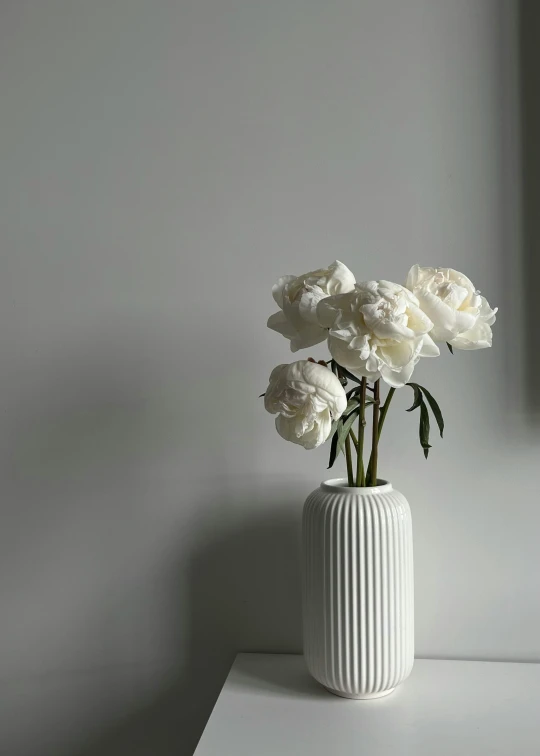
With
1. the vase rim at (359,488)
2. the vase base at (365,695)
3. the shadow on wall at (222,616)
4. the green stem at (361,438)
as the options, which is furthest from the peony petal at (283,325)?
the vase base at (365,695)

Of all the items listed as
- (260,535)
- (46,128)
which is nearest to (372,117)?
(46,128)

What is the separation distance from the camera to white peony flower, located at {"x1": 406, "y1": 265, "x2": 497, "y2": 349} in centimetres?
75

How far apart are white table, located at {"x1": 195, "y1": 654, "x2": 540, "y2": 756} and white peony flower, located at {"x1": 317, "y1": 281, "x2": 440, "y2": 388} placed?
1.41ft

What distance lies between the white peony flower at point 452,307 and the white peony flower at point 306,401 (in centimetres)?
14

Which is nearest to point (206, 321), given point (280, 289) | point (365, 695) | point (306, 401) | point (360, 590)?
point (280, 289)

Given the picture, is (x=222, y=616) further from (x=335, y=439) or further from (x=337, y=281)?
(x=337, y=281)

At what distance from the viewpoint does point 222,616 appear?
1.07 meters

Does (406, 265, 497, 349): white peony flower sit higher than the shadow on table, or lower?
higher

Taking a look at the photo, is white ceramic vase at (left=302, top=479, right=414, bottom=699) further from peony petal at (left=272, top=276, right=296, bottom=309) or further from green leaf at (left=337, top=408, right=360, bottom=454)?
peony petal at (left=272, top=276, right=296, bottom=309)

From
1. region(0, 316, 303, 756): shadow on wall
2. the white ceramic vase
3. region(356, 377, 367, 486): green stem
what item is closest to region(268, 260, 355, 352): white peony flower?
region(356, 377, 367, 486): green stem

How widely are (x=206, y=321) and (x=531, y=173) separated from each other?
55 centimetres

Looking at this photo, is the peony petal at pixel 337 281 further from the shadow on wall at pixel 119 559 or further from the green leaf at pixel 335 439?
the shadow on wall at pixel 119 559

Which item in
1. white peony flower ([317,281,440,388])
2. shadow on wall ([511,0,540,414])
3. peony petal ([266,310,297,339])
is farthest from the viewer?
shadow on wall ([511,0,540,414])

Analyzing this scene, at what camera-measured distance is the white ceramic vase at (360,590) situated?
85cm
